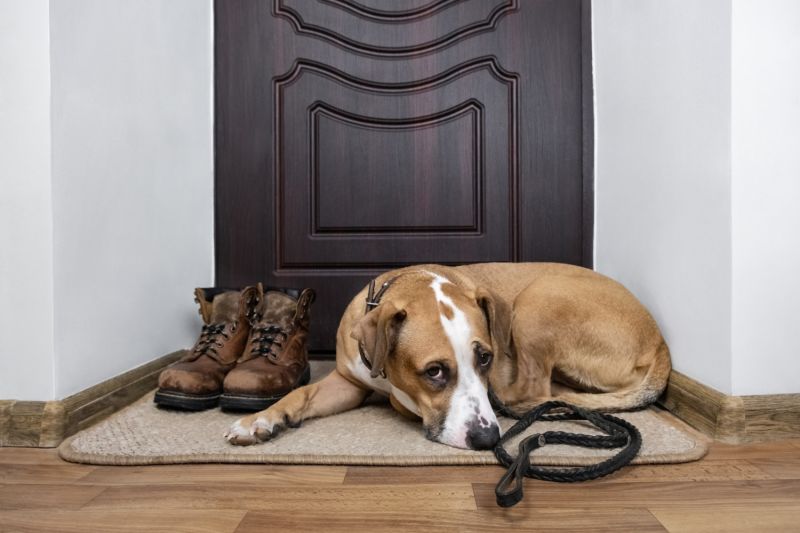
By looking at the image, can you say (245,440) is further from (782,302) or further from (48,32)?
(782,302)

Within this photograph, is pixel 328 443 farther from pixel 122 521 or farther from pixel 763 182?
pixel 763 182

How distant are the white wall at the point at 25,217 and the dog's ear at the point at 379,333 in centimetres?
96

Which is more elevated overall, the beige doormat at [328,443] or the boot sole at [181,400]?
the boot sole at [181,400]

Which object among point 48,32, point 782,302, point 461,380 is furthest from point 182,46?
point 782,302

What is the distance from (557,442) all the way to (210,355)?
1.34 meters

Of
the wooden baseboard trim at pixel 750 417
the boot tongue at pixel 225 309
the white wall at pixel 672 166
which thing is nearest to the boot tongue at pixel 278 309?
the boot tongue at pixel 225 309

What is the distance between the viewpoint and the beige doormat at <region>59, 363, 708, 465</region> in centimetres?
153

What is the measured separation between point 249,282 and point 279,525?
1812 millimetres

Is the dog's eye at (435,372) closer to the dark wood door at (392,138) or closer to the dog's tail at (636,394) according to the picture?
the dog's tail at (636,394)

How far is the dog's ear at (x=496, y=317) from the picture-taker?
69.3 inches

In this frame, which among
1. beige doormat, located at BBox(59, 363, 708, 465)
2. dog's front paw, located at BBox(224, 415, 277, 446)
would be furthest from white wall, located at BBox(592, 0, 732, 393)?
dog's front paw, located at BBox(224, 415, 277, 446)

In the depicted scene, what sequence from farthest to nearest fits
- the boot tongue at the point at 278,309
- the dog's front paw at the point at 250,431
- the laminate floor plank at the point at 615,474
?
1. the boot tongue at the point at 278,309
2. the dog's front paw at the point at 250,431
3. the laminate floor plank at the point at 615,474

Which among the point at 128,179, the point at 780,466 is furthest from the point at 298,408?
the point at 780,466

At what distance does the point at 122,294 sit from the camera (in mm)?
2139
